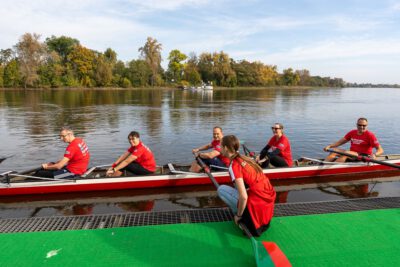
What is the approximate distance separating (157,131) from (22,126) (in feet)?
29.4

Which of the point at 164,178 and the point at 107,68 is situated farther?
the point at 107,68

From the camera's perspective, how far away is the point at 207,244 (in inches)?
182

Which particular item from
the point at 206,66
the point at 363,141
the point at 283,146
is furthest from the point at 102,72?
the point at 363,141

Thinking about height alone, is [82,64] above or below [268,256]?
above

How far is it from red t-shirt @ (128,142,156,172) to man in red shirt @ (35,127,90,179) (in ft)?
4.08

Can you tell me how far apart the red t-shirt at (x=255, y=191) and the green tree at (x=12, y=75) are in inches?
3148

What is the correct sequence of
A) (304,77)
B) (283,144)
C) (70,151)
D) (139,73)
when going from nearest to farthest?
(70,151), (283,144), (139,73), (304,77)

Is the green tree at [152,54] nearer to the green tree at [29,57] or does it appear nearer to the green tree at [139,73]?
the green tree at [139,73]

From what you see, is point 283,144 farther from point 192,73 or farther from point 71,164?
point 192,73

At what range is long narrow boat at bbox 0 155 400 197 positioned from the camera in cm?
765

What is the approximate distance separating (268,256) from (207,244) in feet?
3.45

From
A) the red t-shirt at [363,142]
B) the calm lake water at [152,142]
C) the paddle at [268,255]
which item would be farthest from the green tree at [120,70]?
the paddle at [268,255]

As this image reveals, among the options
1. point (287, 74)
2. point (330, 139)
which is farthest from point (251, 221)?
point (287, 74)

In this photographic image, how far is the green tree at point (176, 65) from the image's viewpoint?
104 m
